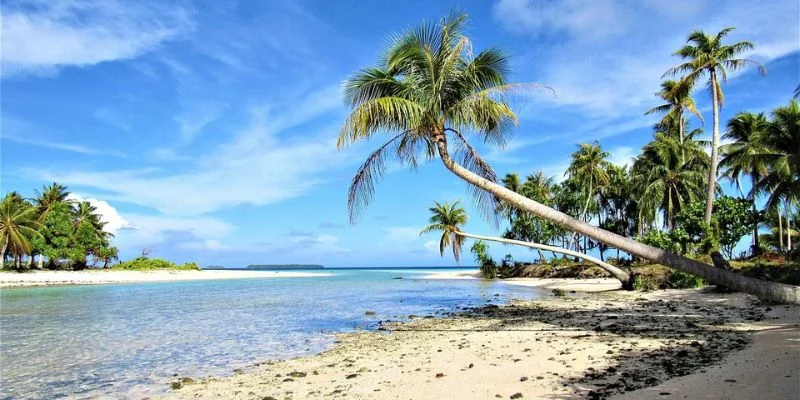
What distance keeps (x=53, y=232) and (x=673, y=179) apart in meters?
59.8

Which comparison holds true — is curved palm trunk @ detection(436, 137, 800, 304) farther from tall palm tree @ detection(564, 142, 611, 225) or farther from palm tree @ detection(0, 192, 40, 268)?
palm tree @ detection(0, 192, 40, 268)

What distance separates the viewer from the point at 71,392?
26.6 ft

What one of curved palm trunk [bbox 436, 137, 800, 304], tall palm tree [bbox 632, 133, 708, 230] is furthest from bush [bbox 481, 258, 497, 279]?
curved palm trunk [bbox 436, 137, 800, 304]

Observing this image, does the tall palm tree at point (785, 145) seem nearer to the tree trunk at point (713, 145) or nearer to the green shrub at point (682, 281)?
the tree trunk at point (713, 145)

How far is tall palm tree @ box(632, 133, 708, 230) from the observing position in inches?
1480

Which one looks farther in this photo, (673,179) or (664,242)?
(673,179)

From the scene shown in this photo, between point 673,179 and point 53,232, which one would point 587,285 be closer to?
point 673,179

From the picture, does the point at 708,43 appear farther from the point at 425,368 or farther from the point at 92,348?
the point at 92,348

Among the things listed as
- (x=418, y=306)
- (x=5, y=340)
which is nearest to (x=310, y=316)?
(x=418, y=306)

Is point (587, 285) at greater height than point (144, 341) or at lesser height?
greater

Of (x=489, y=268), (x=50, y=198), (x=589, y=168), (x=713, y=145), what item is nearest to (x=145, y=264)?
(x=50, y=198)

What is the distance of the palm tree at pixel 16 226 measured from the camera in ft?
153

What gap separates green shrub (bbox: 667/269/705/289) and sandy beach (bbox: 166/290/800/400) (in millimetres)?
9192

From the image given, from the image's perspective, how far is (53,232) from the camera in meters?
50.9
